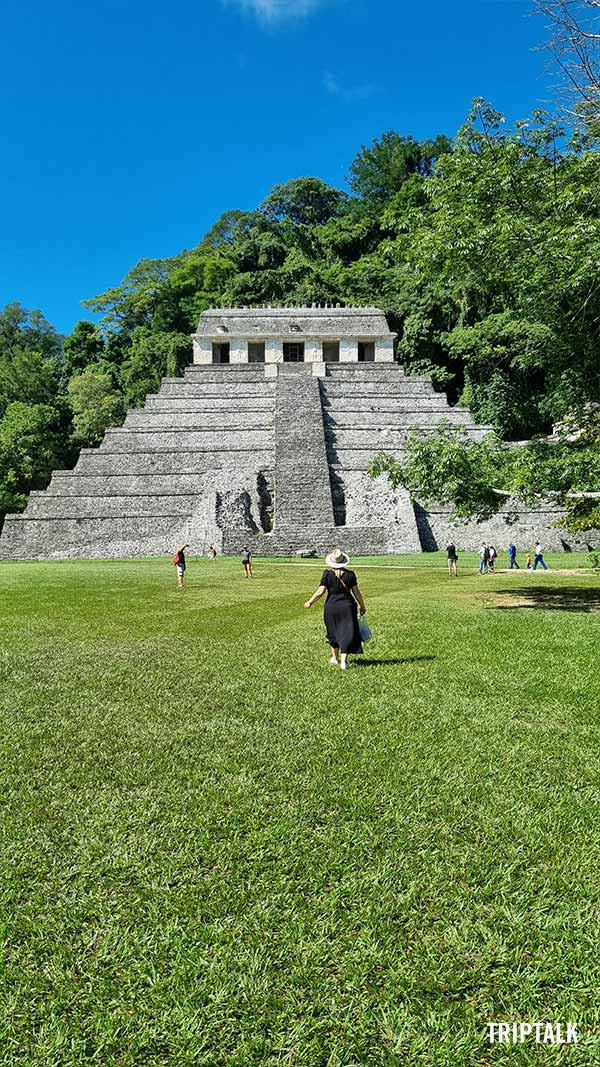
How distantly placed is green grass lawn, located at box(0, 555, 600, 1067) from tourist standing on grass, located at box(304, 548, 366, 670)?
0.29m

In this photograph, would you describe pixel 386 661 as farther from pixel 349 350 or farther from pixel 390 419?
pixel 349 350

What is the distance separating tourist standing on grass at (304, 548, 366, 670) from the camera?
6.56 meters

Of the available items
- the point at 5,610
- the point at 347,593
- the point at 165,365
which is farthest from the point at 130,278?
the point at 347,593

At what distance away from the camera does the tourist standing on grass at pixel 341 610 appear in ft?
21.5

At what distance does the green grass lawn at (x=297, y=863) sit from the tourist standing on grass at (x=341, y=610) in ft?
0.97

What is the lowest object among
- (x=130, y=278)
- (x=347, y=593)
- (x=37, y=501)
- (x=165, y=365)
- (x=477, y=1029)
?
(x=477, y=1029)

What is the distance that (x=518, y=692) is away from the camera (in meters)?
5.62

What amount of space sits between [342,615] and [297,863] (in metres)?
3.82

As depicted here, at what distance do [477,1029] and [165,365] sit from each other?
4969 centimetres

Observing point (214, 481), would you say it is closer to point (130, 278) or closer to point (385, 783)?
point (385, 783)

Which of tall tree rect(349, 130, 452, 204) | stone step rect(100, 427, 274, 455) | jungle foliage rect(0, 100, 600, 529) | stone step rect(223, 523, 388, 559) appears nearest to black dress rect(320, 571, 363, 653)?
jungle foliage rect(0, 100, 600, 529)

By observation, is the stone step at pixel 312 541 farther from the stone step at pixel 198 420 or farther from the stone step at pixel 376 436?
the stone step at pixel 198 420

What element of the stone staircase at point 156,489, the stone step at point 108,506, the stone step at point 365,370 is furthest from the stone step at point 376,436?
the stone step at point 108,506

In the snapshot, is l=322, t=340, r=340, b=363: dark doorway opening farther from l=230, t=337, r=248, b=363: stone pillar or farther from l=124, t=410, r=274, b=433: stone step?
l=124, t=410, r=274, b=433: stone step
